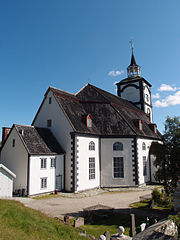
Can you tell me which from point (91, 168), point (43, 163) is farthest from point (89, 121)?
point (43, 163)

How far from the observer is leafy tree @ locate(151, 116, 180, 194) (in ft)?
→ 49.5

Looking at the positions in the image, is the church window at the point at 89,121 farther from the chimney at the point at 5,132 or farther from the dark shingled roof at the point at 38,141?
the chimney at the point at 5,132

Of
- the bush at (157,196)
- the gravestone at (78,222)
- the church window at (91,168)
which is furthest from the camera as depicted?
the church window at (91,168)

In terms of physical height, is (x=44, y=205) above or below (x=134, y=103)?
below

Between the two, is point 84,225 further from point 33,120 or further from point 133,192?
point 33,120

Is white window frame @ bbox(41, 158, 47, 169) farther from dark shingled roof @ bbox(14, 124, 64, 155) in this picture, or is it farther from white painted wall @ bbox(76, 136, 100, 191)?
white painted wall @ bbox(76, 136, 100, 191)

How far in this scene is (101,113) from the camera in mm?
29203

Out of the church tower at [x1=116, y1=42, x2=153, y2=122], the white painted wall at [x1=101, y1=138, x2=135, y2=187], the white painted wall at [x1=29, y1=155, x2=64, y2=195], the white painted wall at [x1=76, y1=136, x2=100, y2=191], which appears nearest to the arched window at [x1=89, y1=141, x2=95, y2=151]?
the white painted wall at [x1=76, y1=136, x2=100, y2=191]

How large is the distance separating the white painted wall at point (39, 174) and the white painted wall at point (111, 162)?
6167 mm

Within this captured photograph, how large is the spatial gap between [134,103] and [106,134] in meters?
18.8

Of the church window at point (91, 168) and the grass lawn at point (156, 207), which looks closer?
the grass lawn at point (156, 207)

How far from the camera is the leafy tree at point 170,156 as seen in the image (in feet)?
49.5

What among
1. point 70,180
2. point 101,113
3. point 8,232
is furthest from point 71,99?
point 8,232

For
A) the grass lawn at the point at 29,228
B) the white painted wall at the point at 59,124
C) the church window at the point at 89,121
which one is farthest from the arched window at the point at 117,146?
the grass lawn at the point at 29,228
